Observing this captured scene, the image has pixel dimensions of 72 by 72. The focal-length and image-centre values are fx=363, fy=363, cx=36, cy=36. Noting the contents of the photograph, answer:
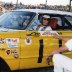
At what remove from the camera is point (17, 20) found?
934 cm

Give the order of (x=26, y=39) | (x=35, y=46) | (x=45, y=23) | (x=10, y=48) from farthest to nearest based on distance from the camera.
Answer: (x=45, y=23), (x=35, y=46), (x=26, y=39), (x=10, y=48)

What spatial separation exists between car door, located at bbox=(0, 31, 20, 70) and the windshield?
0.80 m

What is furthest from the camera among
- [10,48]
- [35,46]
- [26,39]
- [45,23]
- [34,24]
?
[45,23]

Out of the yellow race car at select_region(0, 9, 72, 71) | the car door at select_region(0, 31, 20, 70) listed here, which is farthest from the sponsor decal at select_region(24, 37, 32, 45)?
the car door at select_region(0, 31, 20, 70)

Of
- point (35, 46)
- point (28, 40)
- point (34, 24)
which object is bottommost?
point (35, 46)

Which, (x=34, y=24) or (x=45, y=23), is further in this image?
(x=45, y=23)

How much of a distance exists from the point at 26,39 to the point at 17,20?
3.10ft

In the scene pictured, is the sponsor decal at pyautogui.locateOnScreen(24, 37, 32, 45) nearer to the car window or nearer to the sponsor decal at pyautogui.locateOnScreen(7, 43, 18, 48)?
the sponsor decal at pyautogui.locateOnScreen(7, 43, 18, 48)

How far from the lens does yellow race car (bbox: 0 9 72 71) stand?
8.31 meters

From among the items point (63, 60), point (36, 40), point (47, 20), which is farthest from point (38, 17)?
point (63, 60)

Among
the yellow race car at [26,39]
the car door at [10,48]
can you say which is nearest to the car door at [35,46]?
the yellow race car at [26,39]

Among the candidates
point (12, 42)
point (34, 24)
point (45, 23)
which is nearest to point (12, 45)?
Result: point (12, 42)

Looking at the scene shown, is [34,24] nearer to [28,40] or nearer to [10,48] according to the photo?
[28,40]

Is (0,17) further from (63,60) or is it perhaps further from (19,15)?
(63,60)
